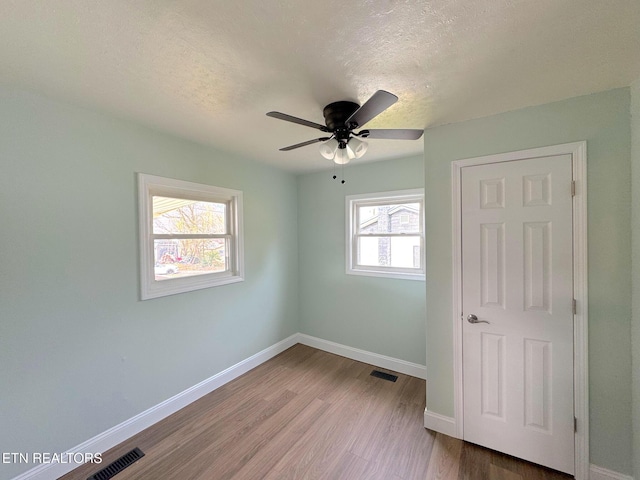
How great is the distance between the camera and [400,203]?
310cm

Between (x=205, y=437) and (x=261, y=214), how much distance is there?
7.44 ft

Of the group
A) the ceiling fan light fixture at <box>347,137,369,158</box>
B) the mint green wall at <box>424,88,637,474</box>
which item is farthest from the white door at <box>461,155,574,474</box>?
the ceiling fan light fixture at <box>347,137,369,158</box>

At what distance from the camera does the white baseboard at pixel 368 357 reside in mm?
2906

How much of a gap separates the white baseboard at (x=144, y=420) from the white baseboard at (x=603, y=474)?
292cm

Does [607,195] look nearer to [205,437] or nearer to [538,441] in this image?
[538,441]

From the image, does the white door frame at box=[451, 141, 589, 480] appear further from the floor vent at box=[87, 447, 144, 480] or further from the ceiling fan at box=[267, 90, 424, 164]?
the floor vent at box=[87, 447, 144, 480]

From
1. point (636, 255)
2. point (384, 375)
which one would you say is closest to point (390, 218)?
point (384, 375)

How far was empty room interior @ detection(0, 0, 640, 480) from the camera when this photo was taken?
1.18m

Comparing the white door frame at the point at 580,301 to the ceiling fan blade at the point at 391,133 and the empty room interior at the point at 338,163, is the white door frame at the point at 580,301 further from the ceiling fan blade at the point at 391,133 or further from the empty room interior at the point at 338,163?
the ceiling fan blade at the point at 391,133

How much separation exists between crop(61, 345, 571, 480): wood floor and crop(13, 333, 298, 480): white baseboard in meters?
0.05

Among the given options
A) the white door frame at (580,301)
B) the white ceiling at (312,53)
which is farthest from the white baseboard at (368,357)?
the white ceiling at (312,53)

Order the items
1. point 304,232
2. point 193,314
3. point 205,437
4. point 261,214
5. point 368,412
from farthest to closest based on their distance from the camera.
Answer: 1. point 304,232
2. point 261,214
3. point 193,314
4. point 368,412
5. point 205,437

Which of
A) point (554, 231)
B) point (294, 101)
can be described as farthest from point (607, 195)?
point (294, 101)

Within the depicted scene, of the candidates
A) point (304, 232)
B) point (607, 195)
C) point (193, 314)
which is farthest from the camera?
point (304, 232)
